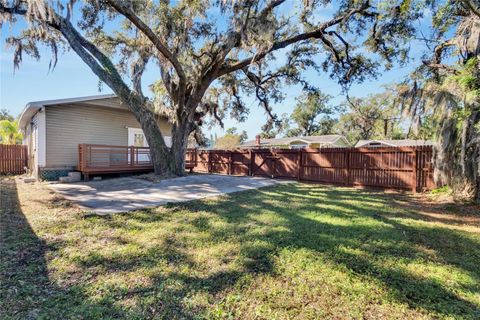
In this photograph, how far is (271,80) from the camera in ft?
45.5

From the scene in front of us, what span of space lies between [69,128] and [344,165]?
1164cm

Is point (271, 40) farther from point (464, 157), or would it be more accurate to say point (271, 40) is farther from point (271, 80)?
point (464, 157)

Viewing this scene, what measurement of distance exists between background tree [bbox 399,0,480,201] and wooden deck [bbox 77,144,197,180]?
34.5 ft

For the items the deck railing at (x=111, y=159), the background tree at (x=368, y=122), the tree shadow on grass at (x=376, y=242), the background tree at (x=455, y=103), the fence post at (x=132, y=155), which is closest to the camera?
the tree shadow on grass at (x=376, y=242)

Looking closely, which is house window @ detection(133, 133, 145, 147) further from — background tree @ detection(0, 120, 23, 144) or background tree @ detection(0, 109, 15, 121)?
background tree @ detection(0, 109, 15, 121)

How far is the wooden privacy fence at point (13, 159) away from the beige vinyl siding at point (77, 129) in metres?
5.52

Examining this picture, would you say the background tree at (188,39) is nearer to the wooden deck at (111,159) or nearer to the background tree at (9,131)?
the wooden deck at (111,159)

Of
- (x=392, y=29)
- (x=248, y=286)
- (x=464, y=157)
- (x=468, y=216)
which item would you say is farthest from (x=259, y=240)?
(x=392, y=29)

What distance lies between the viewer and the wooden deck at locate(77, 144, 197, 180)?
390 inches

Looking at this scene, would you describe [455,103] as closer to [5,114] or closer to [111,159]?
[111,159]

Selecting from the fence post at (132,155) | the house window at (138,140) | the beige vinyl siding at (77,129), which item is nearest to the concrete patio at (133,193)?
the fence post at (132,155)

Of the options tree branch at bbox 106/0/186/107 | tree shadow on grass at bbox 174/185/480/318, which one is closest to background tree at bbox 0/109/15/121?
tree branch at bbox 106/0/186/107

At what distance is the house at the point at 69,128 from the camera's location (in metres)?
9.98

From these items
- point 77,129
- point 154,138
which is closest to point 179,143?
point 154,138
